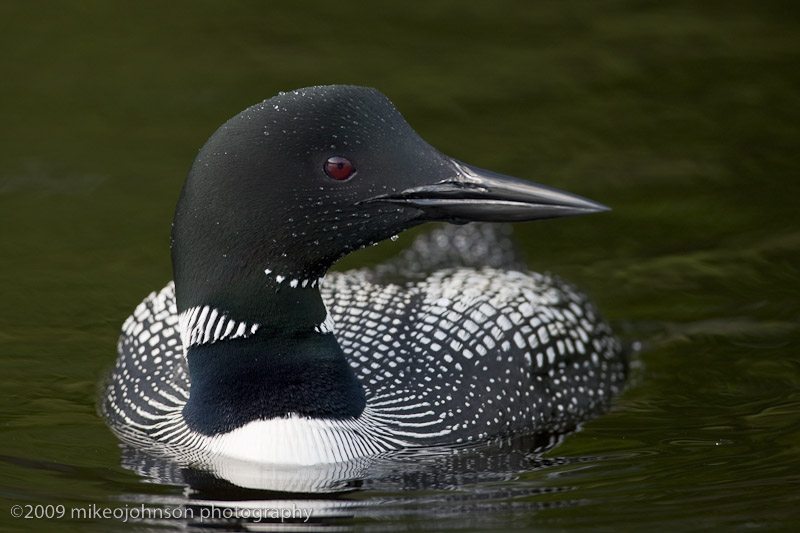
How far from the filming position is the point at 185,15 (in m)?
9.47

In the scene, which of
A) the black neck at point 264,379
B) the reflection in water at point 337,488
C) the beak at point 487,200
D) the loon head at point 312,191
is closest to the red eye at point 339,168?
the loon head at point 312,191

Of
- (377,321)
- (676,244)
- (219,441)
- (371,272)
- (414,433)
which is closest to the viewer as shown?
(219,441)

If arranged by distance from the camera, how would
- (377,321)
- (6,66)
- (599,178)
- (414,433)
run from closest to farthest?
(414,433) < (377,321) < (599,178) < (6,66)

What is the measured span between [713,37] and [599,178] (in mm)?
2166

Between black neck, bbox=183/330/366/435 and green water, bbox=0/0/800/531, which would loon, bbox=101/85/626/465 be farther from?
green water, bbox=0/0/800/531

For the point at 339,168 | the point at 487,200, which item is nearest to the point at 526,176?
the point at 487,200

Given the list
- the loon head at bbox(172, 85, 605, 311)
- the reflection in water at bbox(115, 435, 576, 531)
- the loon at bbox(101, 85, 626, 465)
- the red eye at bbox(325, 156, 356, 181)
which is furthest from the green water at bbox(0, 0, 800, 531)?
the red eye at bbox(325, 156, 356, 181)

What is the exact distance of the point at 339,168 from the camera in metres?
4.39

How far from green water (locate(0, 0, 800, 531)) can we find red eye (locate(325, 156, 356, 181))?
110 cm

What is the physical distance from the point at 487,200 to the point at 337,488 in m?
1.12

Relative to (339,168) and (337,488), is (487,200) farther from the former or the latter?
(337,488)

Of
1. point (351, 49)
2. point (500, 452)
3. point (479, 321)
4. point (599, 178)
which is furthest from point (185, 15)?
point (500, 452)

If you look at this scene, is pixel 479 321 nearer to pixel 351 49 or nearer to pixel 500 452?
pixel 500 452

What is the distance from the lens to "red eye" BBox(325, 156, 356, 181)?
438cm
